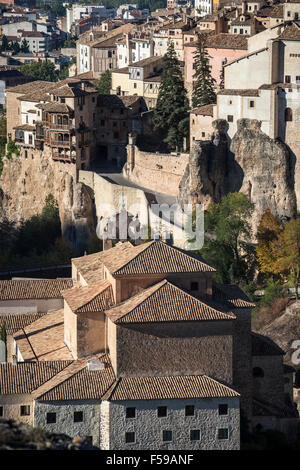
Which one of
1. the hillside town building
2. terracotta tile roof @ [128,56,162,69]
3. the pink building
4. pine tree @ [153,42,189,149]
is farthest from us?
terracotta tile roof @ [128,56,162,69]

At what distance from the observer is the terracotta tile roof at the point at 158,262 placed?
3956 centimetres

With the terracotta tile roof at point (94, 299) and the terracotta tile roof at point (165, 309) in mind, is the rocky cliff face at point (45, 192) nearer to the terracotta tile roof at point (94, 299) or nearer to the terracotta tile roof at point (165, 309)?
the terracotta tile roof at point (94, 299)

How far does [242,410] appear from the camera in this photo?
3938 centimetres

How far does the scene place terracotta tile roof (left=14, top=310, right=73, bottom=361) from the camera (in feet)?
135

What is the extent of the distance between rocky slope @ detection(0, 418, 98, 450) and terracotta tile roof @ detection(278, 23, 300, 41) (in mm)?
34938

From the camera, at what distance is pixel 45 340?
42969mm

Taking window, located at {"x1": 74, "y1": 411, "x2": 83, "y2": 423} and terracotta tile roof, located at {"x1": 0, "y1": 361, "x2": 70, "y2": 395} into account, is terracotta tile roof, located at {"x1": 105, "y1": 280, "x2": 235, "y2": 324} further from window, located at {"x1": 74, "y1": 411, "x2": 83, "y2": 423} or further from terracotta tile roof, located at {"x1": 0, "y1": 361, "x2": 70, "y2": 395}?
window, located at {"x1": 74, "y1": 411, "x2": 83, "y2": 423}

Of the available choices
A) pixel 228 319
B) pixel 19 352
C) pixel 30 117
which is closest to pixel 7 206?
pixel 30 117

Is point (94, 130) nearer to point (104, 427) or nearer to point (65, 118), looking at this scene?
point (65, 118)

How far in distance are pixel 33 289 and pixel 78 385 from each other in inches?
446

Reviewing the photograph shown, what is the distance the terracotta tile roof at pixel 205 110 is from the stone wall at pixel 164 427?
28.2m

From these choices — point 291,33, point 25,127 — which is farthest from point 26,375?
point 25,127

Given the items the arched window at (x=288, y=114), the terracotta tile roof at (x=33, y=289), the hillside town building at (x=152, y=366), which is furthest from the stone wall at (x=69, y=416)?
the arched window at (x=288, y=114)

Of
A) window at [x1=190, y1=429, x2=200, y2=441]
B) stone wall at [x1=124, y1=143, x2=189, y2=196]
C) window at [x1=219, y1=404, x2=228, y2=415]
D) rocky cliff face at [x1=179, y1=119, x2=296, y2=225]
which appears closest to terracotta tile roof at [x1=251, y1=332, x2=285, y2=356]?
window at [x1=219, y1=404, x2=228, y2=415]
